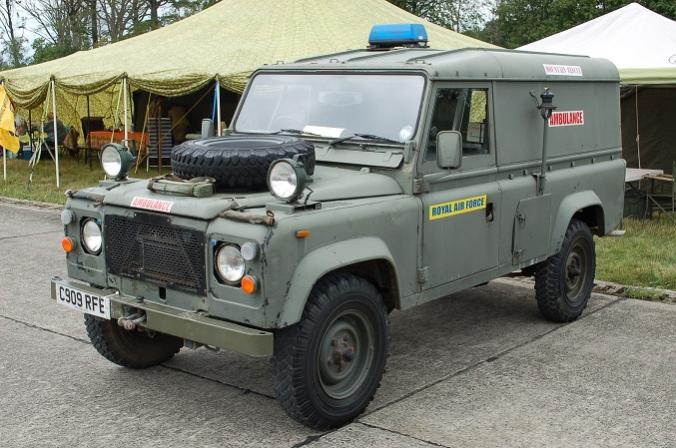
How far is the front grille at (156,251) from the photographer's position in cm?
438

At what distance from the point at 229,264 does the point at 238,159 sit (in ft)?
2.26

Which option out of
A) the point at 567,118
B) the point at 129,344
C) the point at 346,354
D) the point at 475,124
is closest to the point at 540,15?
the point at 567,118

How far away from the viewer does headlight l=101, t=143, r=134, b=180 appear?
523 centimetres

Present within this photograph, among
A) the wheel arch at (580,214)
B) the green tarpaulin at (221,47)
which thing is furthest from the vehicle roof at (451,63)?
the green tarpaulin at (221,47)

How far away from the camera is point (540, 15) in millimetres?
38438

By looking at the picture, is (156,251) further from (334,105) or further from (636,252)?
(636,252)

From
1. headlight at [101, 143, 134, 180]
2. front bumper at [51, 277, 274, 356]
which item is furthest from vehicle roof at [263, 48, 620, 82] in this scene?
front bumper at [51, 277, 274, 356]

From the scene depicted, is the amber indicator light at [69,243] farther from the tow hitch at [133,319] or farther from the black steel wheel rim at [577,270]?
the black steel wheel rim at [577,270]

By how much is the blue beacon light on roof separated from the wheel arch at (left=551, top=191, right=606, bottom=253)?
174cm

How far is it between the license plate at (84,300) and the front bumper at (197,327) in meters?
0.04

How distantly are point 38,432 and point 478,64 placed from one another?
3692 mm

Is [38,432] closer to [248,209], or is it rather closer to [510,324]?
[248,209]

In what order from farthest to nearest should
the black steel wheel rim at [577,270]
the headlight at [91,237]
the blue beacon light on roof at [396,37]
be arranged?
1. the black steel wheel rim at [577,270]
2. the blue beacon light on roof at [396,37]
3. the headlight at [91,237]

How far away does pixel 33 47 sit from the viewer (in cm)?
4559
